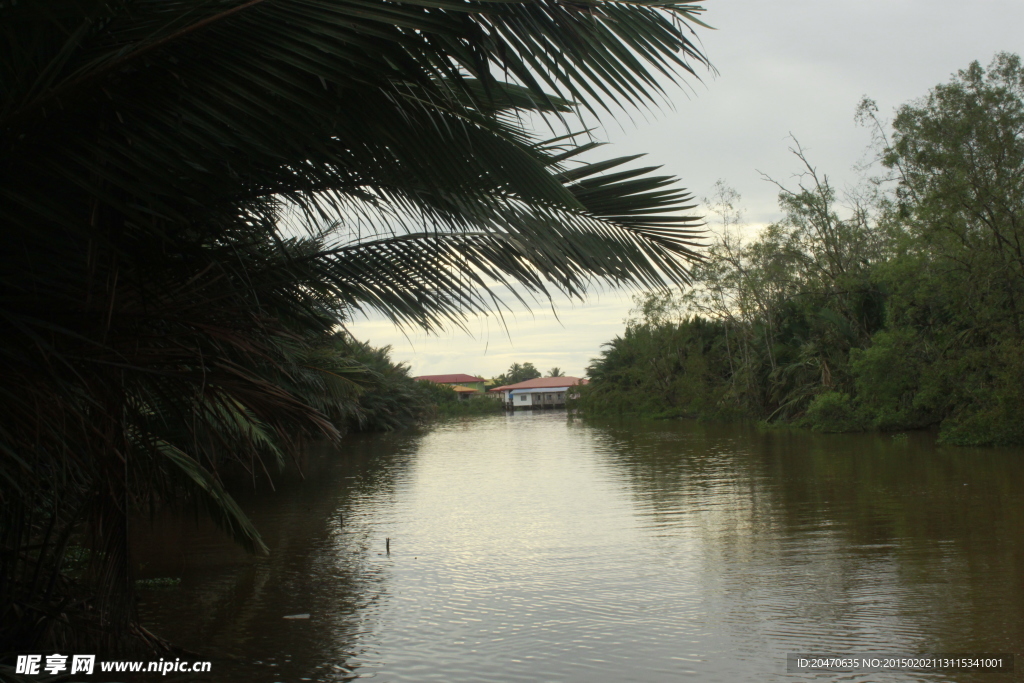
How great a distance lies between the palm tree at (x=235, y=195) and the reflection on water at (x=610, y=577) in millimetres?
2580

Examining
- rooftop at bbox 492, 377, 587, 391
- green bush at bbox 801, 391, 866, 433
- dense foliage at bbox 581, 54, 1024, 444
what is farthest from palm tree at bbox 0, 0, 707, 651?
rooftop at bbox 492, 377, 587, 391

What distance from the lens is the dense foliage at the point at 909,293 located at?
16562 mm

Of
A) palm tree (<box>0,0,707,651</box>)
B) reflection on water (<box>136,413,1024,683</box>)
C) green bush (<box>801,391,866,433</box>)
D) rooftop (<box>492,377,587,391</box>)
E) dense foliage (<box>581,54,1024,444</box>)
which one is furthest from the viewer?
rooftop (<box>492,377,587,391</box>)

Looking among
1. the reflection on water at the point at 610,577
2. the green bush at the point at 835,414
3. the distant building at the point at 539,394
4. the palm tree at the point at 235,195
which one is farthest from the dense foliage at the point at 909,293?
the distant building at the point at 539,394

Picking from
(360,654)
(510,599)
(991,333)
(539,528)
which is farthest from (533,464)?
(360,654)

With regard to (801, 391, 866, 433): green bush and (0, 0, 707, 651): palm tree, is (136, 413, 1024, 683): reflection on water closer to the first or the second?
(0, 0, 707, 651): palm tree

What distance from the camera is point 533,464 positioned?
17766mm

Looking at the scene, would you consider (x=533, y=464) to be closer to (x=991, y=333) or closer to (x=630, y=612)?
(x=991, y=333)

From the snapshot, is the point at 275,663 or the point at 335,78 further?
the point at 275,663

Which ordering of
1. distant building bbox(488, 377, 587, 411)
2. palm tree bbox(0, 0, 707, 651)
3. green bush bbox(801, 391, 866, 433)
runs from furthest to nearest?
distant building bbox(488, 377, 587, 411), green bush bbox(801, 391, 866, 433), palm tree bbox(0, 0, 707, 651)

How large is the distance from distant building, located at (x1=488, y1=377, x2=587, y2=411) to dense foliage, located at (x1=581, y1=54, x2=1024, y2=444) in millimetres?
36181

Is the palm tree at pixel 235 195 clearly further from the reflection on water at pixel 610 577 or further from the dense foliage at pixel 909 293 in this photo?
the dense foliage at pixel 909 293

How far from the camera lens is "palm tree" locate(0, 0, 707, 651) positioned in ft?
6.05

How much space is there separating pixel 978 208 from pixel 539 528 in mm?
12805
